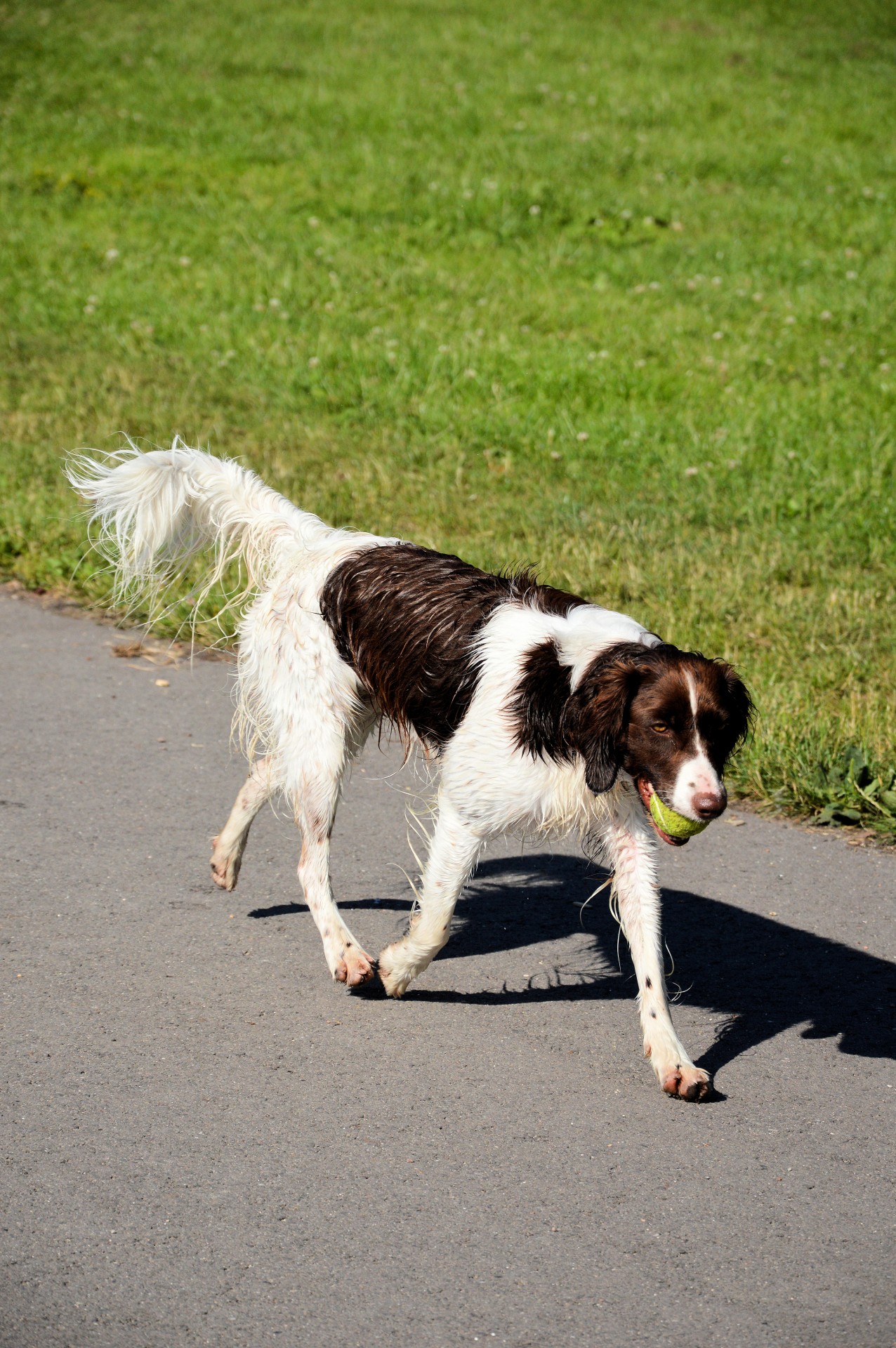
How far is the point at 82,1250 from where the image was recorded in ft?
10.5

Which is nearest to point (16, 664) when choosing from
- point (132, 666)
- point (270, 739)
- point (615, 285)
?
point (132, 666)

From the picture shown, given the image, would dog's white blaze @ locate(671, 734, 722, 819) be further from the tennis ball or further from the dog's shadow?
the dog's shadow

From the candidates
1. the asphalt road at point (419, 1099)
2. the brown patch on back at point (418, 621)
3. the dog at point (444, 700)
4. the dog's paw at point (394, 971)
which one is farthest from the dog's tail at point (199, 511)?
the dog's paw at point (394, 971)

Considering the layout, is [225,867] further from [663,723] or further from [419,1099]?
[663,723]

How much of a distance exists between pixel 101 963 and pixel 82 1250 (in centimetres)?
137

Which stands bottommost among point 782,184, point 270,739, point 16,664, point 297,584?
point 16,664

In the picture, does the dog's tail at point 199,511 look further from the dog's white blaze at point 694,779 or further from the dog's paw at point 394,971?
the dog's white blaze at point 694,779

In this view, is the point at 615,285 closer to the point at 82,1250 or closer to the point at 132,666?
the point at 132,666

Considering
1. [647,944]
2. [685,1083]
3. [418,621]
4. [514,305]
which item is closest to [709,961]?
[647,944]

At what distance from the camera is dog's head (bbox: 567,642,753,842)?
12.4ft

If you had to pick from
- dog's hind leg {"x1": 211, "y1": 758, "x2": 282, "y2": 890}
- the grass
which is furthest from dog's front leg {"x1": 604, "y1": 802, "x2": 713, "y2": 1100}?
the grass

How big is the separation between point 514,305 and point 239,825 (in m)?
8.40

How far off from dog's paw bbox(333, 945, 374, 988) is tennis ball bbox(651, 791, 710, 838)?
103cm

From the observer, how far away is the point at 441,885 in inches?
166
